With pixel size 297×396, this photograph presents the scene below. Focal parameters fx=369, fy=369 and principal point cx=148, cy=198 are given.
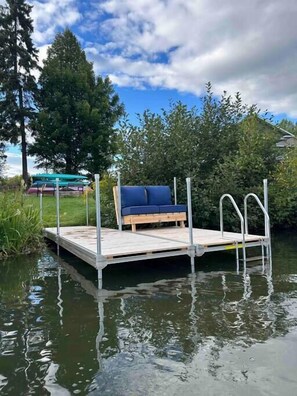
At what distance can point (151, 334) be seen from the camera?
343 centimetres

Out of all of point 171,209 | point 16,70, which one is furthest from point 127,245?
point 16,70

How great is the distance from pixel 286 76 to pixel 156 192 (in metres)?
11.4

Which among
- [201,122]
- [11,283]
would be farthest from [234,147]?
[11,283]

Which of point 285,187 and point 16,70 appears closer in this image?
point 285,187

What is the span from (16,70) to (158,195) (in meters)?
18.7

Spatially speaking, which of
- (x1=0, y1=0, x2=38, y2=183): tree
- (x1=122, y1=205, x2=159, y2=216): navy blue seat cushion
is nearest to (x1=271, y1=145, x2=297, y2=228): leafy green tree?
(x1=122, y1=205, x2=159, y2=216): navy blue seat cushion

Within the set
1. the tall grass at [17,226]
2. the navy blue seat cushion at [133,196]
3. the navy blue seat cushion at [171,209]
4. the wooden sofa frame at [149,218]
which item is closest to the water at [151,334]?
the tall grass at [17,226]

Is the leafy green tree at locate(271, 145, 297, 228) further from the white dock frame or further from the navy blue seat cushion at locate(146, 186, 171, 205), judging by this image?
the white dock frame

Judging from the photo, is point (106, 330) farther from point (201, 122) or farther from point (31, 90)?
point (31, 90)

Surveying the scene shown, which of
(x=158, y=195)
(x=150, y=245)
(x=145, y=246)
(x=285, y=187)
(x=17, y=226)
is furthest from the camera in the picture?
(x=285, y=187)

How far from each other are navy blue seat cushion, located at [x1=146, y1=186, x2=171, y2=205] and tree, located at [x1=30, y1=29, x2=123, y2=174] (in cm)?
1429

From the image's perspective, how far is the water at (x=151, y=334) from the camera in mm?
2574

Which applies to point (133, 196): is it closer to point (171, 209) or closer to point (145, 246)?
point (171, 209)

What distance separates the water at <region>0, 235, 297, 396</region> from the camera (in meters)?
2.57
